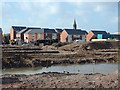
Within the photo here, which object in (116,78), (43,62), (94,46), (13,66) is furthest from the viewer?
(94,46)

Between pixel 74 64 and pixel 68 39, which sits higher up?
pixel 68 39

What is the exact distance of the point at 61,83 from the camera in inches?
332

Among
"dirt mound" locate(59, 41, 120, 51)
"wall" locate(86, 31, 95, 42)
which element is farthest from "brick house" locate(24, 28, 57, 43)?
"dirt mound" locate(59, 41, 120, 51)

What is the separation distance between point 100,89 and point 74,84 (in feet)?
3.94

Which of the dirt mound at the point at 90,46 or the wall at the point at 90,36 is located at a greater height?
the wall at the point at 90,36

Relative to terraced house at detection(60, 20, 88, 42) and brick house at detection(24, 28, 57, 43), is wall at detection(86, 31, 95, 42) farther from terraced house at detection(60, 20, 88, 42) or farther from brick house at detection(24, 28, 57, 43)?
brick house at detection(24, 28, 57, 43)

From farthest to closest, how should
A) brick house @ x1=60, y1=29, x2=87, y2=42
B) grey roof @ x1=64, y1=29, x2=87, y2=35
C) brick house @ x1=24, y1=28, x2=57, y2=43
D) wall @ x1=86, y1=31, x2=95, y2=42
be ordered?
wall @ x1=86, y1=31, x2=95, y2=42 → grey roof @ x1=64, y1=29, x2=87, y2=35 → brick house @ x1=60, y1=29, x2=87, y2=42 → brick house @ x1=24, y1=28, x2=57, y2=43

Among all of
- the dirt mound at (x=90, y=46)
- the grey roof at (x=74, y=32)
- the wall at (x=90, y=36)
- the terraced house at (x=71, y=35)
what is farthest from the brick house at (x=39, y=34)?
the dirt mound at (x=90, y=46)

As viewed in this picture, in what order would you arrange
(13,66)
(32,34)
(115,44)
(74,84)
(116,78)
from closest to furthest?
(74,84), (116,78), (13,66), (115,44), (32,34)

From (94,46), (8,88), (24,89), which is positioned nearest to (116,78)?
(24,89)

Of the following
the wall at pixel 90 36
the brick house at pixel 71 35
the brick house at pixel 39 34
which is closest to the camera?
the brick house at pixel 39 34

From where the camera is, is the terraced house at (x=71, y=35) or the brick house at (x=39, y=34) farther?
the terraced house at (x=71, y=35)

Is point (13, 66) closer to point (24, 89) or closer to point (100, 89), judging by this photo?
point (24, 89)

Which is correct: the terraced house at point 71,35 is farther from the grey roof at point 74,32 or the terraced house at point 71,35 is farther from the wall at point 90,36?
the wall at point 90,36
